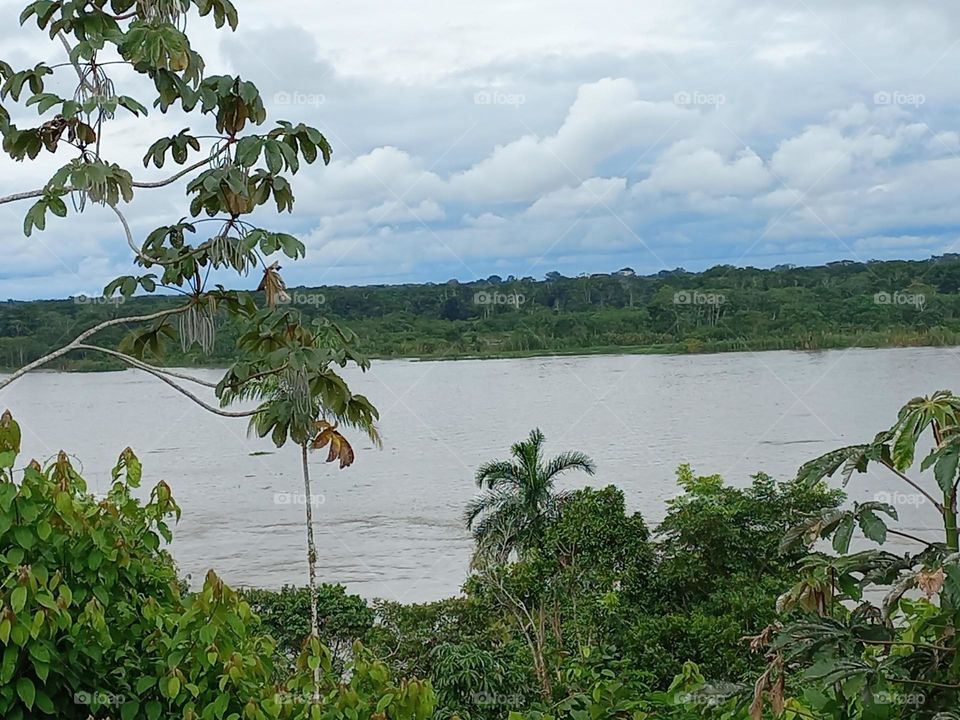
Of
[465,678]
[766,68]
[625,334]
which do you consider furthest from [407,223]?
[465,678]

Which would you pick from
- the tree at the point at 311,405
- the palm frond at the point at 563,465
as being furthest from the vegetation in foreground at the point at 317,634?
the palm frond at the point at 563,465

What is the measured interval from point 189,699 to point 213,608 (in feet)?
0.45

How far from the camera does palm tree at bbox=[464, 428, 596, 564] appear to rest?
11.6 m

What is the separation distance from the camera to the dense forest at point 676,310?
17719 mm

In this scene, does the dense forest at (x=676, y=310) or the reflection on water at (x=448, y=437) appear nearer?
the dense forest at (x=676, y=310)

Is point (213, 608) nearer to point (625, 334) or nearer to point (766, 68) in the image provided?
point (625, 334)

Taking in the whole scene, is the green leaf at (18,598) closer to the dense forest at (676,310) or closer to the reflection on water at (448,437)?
the dense forest at (676,310)

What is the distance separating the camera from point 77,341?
178 centimetres

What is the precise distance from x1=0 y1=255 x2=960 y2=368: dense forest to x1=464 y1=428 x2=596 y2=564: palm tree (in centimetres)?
443

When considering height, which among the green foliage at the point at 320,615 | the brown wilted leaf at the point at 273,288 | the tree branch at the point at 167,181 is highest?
the tree branch at the point at 167,181

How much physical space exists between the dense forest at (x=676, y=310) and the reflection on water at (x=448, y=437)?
234cm

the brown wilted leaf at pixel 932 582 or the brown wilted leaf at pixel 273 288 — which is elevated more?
the brown wilted leaf at pixel 273 288

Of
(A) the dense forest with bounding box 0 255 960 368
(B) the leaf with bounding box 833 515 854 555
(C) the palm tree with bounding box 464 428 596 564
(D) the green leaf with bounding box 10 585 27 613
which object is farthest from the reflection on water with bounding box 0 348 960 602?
(B) the leaf with bounding box 833 515 854 555

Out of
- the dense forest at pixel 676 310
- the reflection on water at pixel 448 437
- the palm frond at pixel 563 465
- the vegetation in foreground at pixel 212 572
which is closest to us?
the vegetation in foreground at pixel 212 572
